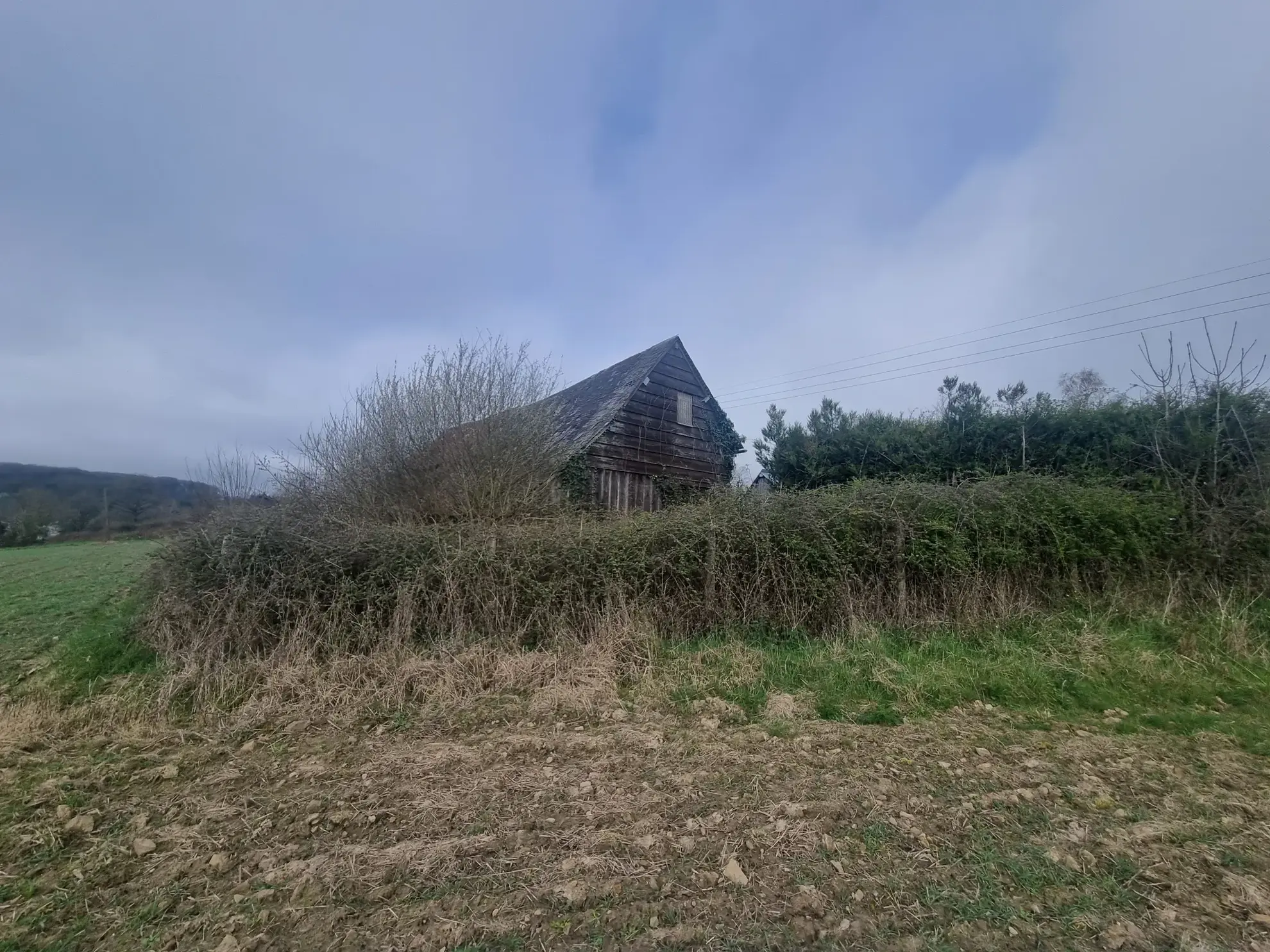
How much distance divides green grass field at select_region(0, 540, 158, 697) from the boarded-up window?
12.2 metres

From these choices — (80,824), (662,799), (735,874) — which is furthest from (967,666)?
(80,824)

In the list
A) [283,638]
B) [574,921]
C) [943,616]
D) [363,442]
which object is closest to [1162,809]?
[574,921]

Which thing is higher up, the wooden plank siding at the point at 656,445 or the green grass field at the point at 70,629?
the wooden plank siding at the point at 656,445

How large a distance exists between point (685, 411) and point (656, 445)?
1949 millimetres

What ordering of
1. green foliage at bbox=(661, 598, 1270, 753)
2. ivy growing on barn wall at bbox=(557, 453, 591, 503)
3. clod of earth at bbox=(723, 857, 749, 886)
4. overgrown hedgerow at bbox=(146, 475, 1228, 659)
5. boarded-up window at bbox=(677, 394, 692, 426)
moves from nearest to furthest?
clod of earth at bbox=(723, 857, 749, 886) < green foliage at bbox=(661, 598, 1270, 753) < overgrown hedgerow at bbox=(146, 475, 1228, 659) < ivy growing on barn wall at bbox=(557, 453, 591, 503) < boarded-up window at bbox=(677, 394, 692, 426)

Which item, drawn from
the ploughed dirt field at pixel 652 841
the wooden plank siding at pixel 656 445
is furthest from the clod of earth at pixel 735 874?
the wooden plank siding at pixel 656 445

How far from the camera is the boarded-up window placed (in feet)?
51.9

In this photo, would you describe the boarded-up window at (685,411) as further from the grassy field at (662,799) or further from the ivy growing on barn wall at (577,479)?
the grassy field at (662,799)

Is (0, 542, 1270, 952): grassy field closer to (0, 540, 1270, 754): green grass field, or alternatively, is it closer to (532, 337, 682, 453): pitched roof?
(0, 540, 1270, 754): green grass field

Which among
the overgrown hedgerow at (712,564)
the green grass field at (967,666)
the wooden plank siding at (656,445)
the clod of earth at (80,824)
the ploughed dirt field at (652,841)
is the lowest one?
the clod of earth at (80,824)

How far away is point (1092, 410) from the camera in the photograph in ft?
29.6

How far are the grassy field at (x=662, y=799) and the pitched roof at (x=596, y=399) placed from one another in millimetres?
7462

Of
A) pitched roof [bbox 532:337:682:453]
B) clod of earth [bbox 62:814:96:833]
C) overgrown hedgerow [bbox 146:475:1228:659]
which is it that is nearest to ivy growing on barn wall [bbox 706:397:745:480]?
pitched roof [bbox 532:337:682:453]

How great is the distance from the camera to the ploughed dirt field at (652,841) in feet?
6.78
